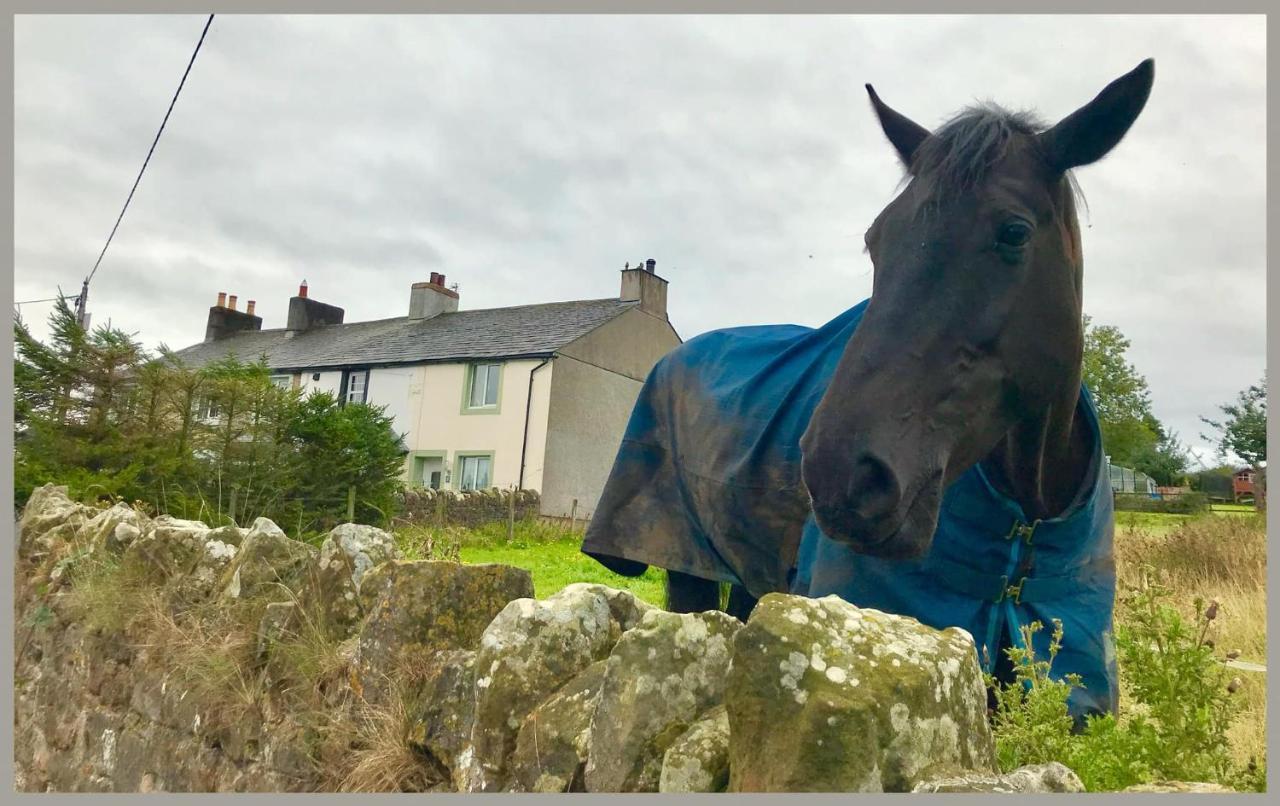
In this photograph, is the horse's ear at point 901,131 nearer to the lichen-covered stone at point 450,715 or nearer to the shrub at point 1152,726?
the shrub at point 1152,726

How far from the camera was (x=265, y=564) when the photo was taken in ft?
14.1

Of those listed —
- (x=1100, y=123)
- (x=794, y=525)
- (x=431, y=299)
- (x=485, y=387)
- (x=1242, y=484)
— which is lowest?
(x=794, y=525)

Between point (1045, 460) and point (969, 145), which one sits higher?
point (969, 145)

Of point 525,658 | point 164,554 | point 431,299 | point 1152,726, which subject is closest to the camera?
point 1152,726

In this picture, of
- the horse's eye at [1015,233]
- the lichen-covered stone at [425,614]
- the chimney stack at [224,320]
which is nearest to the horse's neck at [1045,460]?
the horse's eye at [1015,233]

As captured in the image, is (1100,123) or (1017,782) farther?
(1100,123)

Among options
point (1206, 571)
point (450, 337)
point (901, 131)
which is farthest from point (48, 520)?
point (450, 337)

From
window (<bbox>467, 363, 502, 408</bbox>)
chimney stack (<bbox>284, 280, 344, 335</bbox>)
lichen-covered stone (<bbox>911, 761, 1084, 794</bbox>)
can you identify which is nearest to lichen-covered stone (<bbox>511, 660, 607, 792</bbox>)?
lichen-covered stone (<bbox>911, 761, 1084, 794</bbox>)

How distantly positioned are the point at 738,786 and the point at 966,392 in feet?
4.22

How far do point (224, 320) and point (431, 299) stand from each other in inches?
557

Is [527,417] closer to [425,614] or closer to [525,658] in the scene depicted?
[425,614]

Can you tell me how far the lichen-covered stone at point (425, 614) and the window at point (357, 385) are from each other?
24.2 meters

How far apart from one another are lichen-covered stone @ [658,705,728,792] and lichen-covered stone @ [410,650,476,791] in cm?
92

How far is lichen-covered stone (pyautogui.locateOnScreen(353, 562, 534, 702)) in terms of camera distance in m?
2.99
